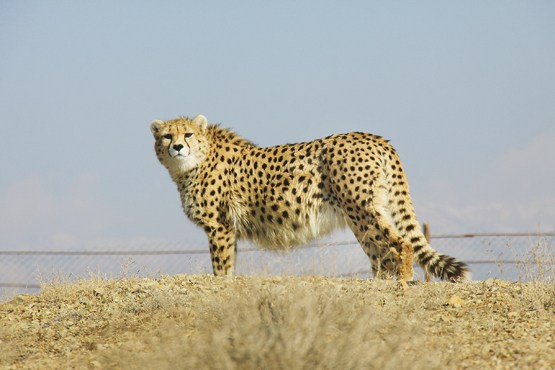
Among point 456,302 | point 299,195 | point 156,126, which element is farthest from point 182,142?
point 456,302

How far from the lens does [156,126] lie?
9.83m

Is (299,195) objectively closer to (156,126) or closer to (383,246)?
(383,246)

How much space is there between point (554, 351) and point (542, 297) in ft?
4.77

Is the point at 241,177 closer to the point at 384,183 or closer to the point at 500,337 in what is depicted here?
the point at 384,183

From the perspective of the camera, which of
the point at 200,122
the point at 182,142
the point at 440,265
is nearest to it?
the point at 440,265

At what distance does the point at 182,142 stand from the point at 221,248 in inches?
53.6

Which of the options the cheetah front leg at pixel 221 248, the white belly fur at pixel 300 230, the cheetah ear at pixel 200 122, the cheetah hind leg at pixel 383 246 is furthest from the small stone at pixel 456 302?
the cheetah ear at pixel 200 122

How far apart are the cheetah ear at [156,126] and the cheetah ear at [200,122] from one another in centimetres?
42

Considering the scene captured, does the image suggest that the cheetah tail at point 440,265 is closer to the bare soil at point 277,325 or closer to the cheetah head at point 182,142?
the bare soil at point 277,325

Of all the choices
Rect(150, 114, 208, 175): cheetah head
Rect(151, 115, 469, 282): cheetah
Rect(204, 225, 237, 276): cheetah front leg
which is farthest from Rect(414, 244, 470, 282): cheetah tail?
Rect(150, 114, 208, 175): cheetah head

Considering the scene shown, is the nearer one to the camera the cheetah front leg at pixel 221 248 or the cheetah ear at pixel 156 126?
the cheetah front leg at pixel 221 248

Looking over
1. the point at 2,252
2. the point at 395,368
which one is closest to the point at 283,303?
the point at 395,368

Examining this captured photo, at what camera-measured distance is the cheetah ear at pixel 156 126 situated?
977 cm

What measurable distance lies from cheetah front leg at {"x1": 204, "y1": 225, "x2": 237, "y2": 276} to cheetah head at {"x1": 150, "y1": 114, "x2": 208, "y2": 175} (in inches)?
33.9
